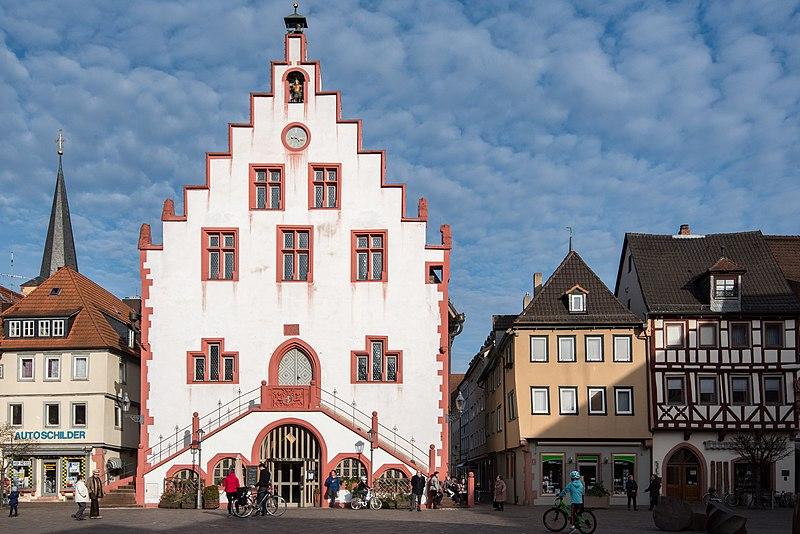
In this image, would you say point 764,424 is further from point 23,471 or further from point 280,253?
point 23,471

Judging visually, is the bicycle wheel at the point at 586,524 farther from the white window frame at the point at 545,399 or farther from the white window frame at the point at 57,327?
the white window frame at the point at 57,327

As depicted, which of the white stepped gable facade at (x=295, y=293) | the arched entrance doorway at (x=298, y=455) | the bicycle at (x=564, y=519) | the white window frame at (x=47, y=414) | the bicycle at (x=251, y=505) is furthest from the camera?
the white window frame at (x=47, y=414)

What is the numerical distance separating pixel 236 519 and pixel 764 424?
1039 inches

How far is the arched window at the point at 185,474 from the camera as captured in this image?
40.8m

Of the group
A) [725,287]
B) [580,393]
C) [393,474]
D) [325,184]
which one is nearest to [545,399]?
[580,393]

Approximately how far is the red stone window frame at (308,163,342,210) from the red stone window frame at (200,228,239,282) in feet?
11.6

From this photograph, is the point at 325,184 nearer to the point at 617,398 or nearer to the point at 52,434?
the point at 617,398

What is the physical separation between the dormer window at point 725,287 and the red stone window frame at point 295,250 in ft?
62.4

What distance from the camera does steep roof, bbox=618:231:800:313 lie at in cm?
4838

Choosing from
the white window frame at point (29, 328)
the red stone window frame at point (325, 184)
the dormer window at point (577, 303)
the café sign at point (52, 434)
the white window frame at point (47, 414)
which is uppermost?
the red stone window frame at point (325, 184)

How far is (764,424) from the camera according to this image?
47.3 meters

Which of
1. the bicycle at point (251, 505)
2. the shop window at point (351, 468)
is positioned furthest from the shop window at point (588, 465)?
the bicycle at point (251, 505)

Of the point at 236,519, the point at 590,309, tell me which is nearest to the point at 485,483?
the point at 590,309

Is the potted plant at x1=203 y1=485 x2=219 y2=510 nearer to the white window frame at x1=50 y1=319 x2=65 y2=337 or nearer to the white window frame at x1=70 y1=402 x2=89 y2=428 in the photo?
the white window frame at x1=70 y1=402 x2=89 y2=428
